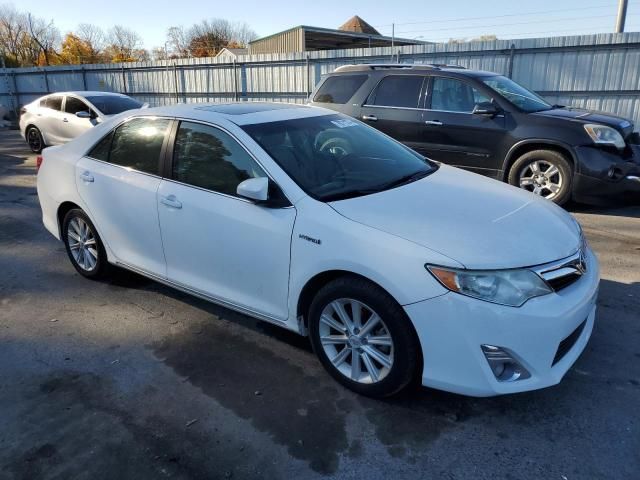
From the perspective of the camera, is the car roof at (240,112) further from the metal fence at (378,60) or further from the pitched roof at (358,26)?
the pitched roof at (358,26)

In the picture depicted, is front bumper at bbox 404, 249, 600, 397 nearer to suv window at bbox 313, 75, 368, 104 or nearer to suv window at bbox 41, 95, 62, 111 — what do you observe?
suv window at bbox 313, 75, 368, 104

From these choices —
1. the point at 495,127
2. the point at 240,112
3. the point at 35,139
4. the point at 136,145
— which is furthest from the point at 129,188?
the point at 35,139

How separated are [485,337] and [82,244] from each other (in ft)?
12.1

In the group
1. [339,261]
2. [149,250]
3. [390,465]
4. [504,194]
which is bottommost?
[390,465]

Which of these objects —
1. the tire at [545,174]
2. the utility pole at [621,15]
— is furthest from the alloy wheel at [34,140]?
the utility pole at [621,15]

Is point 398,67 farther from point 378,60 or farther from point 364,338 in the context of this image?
point 378,60

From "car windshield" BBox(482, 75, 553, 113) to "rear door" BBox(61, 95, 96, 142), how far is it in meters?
8.23

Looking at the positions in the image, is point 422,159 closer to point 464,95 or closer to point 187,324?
point 187,324

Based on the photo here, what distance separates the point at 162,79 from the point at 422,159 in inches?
722

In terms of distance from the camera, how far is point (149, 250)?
3971 millimetres

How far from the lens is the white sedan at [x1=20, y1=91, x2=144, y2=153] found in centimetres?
1134

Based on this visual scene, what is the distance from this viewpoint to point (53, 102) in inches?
486

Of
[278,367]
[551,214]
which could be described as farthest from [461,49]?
[278,367]

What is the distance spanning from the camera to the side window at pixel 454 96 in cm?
744
